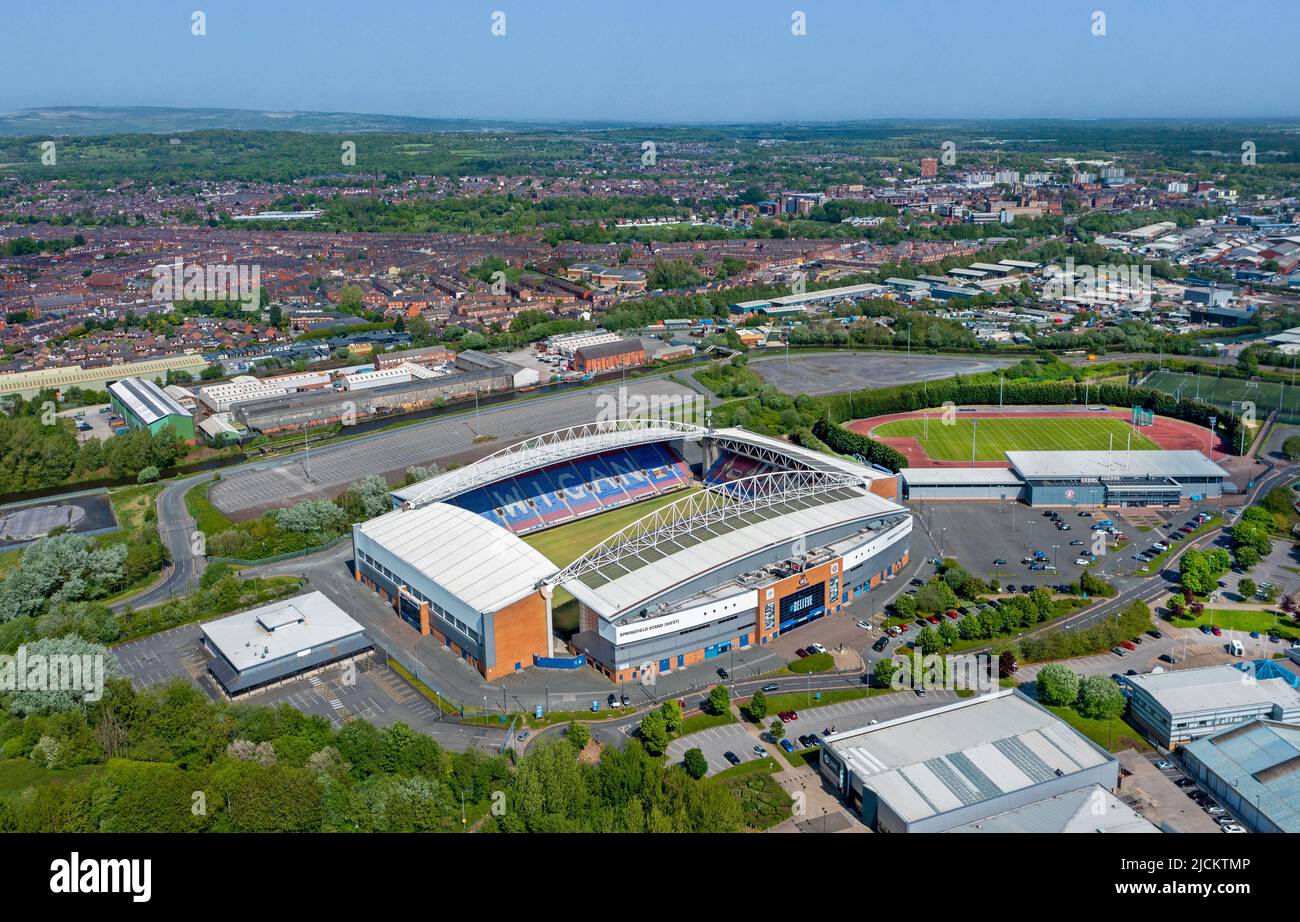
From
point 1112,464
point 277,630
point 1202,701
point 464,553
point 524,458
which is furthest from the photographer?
point 1112,464

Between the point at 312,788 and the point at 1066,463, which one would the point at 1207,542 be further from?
the point at 312,788

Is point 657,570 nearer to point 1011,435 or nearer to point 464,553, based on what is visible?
point 464,553

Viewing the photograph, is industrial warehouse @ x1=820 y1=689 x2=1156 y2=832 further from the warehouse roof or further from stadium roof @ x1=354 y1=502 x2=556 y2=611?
the warehouse roof

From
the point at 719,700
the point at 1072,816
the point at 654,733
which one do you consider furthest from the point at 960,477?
the point at 654,733

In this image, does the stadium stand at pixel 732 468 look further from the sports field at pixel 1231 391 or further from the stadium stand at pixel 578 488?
the sports field at pixel 1231 391

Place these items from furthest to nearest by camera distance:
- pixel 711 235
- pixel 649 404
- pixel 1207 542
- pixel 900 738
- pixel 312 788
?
pixel 711 235, pixel 649 404, pixel 1207 542, pixel 900 738, pixel 312 788

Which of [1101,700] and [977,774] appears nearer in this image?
[977,774]
